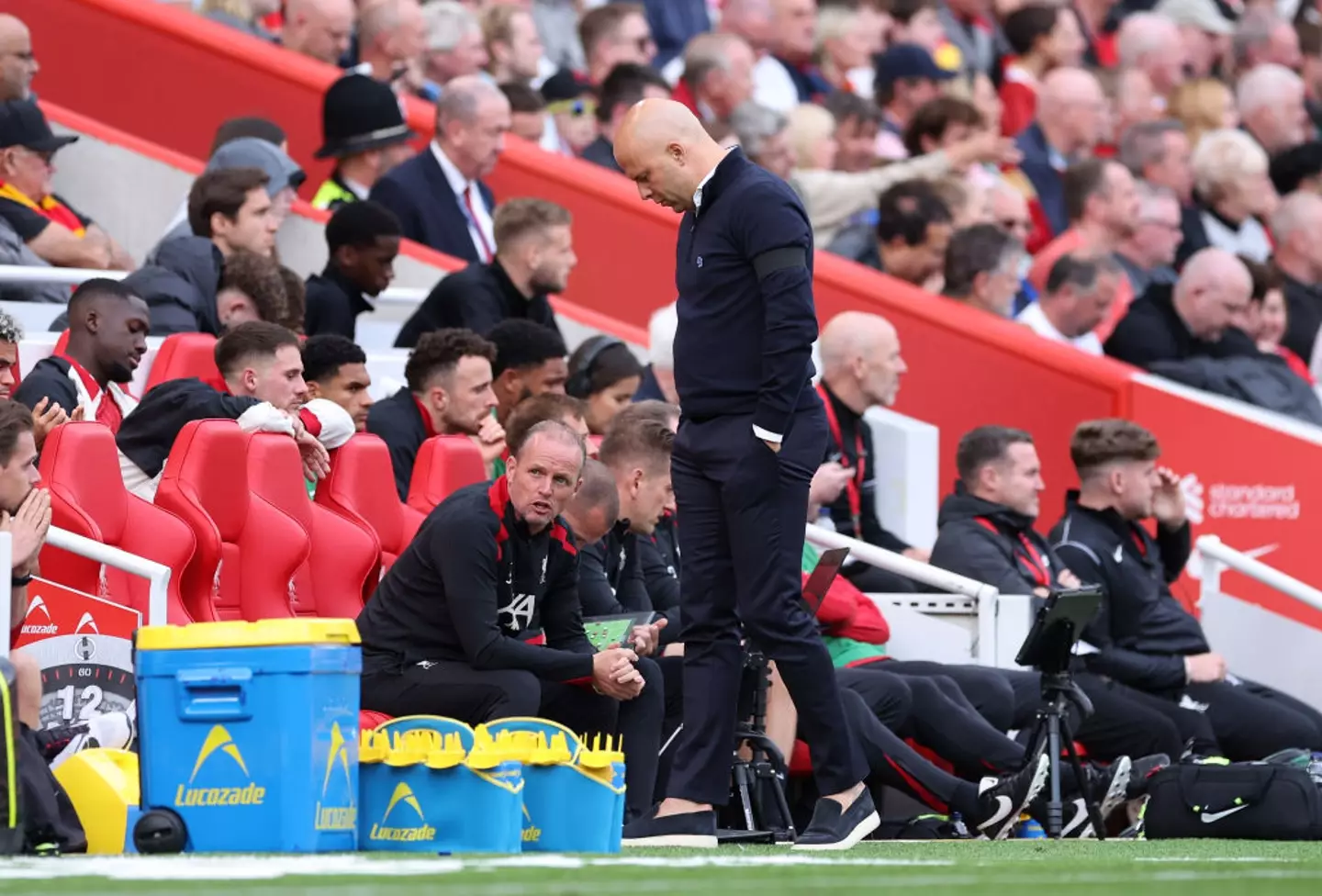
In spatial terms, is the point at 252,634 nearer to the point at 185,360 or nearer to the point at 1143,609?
the point at 185,360

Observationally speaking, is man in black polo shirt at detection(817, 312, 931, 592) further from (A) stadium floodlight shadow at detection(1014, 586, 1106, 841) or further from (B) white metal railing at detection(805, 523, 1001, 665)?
(A) stadium floodlight shadow at detection(1014, 586, 1106, 841)

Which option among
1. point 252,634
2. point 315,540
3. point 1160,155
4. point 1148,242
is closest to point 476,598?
point 315,540

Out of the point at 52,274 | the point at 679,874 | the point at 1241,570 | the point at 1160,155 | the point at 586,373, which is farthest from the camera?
the point at 1160,155

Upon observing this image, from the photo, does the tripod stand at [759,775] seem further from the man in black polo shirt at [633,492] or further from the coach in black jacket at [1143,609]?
the coach in black jacket at [1143,609]

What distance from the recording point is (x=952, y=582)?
9.88m

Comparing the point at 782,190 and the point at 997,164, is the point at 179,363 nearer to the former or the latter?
the point at 782,190

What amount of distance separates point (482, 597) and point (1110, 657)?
349 cm

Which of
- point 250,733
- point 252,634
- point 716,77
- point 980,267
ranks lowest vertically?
point 250,733

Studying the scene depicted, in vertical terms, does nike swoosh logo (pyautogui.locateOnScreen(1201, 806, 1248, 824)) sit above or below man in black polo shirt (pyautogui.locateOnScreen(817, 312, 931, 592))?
below

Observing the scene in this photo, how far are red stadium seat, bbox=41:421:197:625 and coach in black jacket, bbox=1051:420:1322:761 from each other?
4.00m

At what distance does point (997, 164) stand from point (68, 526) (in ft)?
30.7

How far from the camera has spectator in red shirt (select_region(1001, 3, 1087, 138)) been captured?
57.6ft

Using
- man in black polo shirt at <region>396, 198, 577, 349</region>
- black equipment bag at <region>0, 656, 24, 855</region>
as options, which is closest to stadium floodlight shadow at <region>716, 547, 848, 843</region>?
black equipment bag at <region>0, 656, 24, 855</region>

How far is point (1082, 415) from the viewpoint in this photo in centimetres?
1256
